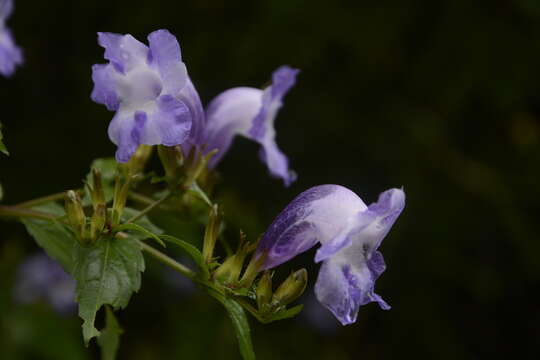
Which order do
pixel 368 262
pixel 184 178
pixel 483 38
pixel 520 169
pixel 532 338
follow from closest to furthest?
pixel 368 262 → pixel 184 178 → pixel 483 38 → pixel 520 169 → pixel 532 338

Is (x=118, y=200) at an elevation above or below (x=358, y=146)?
above

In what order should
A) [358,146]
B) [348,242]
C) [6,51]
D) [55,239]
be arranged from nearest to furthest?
[348,242]
[55,239]
[6,51]
[358,146]

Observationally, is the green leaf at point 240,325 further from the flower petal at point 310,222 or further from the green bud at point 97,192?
the green bud at point 97,192

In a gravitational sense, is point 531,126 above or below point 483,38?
below

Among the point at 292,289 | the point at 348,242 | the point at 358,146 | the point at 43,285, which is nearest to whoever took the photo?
the point at 348,242

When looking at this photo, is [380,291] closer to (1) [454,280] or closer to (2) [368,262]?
(1) [454,280]

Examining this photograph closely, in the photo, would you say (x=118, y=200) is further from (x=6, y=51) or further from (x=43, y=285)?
(x=43, y=285)

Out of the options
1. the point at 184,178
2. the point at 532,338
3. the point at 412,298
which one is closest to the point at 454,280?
the point at 412,298

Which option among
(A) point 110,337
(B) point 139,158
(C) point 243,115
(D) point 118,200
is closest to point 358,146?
(C) point 243,115
